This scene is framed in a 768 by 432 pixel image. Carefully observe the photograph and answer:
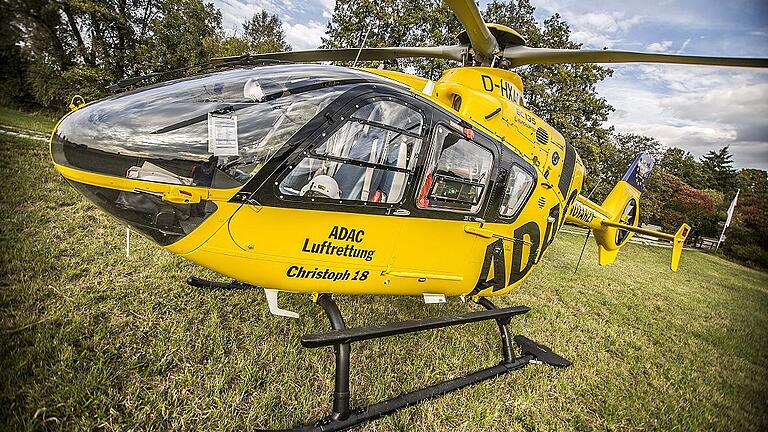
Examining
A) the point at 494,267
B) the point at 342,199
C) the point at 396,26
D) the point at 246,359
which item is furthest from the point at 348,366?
the point at 396,26

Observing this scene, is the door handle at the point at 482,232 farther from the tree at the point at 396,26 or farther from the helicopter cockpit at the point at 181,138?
the tree at the point at 396,26

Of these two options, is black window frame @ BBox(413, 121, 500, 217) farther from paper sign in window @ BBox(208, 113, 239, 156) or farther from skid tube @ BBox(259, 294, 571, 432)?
paper sign in window @ BBox(208, 113, 239, 156)

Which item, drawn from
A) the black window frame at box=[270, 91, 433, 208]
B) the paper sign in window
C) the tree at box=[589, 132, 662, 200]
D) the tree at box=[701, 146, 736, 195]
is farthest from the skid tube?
the tree at box=[701, 146, 736, 195]

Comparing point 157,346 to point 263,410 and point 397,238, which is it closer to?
Result: point 263,410

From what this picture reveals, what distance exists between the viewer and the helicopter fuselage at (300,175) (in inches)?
78.3

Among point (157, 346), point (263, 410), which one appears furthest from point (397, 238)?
point (157, 346)

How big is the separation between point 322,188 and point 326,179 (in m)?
0.07

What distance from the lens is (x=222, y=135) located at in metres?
2.00

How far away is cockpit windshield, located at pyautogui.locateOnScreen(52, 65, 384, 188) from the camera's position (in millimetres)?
1952

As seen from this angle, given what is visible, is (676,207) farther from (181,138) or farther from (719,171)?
(181,138)

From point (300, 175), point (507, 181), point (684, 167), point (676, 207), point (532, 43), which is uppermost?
point (532, 43)

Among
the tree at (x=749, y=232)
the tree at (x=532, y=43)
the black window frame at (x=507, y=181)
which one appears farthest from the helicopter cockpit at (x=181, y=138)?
the tree at (x=749, y=232)

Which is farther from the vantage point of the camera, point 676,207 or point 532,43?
point 676,207

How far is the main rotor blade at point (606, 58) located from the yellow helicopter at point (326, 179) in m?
0.02
